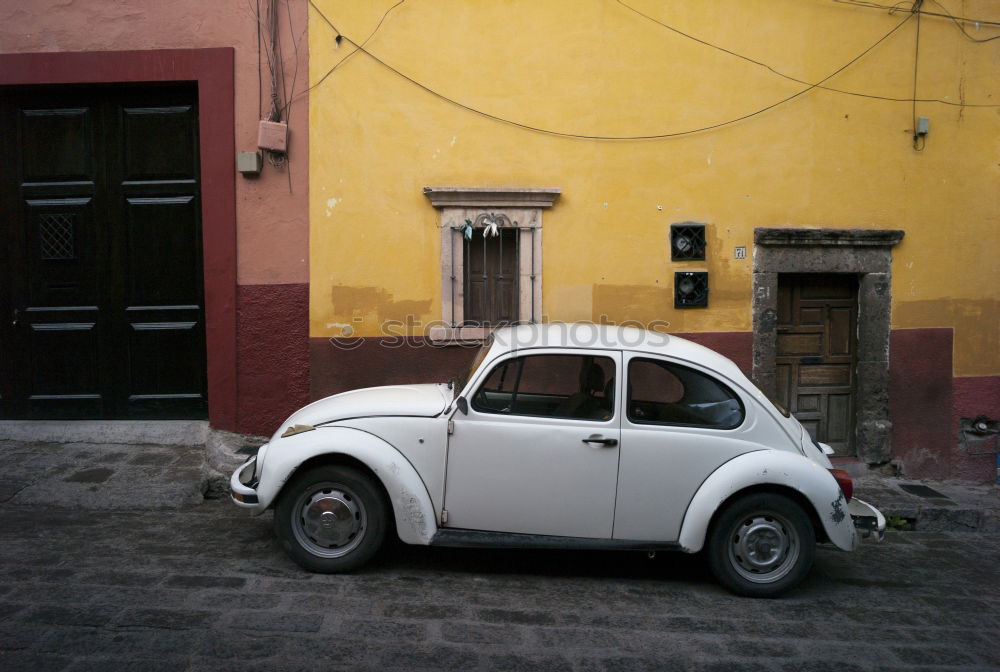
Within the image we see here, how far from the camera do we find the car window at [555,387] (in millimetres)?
4609

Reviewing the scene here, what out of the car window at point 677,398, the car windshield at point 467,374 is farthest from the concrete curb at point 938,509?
the car windshield at point 467,374

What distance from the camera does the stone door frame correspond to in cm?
725

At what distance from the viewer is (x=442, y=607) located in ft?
13.8

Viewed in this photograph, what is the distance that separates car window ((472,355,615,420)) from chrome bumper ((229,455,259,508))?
1.49 meters

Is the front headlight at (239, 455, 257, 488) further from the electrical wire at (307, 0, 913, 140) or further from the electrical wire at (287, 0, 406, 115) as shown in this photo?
the electrical wire at (307, 0, 913, 140)

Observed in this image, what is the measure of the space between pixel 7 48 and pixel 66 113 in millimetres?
715

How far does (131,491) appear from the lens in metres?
6.06

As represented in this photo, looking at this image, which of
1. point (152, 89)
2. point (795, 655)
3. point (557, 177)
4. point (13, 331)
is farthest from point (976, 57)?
point (13, 331)

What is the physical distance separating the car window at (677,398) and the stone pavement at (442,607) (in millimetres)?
1070

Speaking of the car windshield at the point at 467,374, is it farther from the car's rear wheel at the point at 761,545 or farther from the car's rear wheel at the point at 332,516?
the car's rear wheel at the point at 761,545

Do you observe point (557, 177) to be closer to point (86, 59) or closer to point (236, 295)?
point (236, 295)

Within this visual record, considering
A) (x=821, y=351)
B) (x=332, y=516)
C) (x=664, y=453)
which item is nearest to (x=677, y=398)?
(x=664, y=453)

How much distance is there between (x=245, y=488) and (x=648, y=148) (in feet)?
16.0

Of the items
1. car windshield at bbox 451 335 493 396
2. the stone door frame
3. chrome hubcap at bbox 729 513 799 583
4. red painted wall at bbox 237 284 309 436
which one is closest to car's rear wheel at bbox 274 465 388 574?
car windshield at bbox 451 335 493 396
